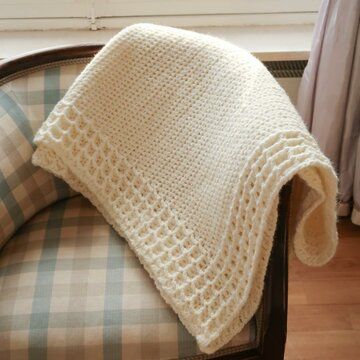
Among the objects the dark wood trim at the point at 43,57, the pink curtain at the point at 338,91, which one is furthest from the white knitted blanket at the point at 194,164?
the pink curtain at the point at 338,91

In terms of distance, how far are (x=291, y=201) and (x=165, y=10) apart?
101 cm

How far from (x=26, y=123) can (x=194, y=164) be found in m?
0.40

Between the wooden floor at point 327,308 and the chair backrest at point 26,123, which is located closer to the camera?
the chair backrest at point 26,123

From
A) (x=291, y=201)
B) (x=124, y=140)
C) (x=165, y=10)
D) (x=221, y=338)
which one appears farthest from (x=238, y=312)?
(x=165, y=10)

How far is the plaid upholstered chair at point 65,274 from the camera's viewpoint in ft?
3.13

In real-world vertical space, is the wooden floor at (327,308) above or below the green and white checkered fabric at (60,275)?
below

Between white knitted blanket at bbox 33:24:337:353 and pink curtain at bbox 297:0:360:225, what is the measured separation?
450 mm

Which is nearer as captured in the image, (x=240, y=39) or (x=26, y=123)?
(x=26, y=123)

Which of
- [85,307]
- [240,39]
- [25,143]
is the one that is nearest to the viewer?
[85,307]

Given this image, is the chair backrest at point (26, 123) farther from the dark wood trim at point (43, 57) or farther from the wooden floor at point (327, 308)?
the wooden floor at point (327, 308)

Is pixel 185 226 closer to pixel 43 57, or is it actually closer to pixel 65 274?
pixel 65 274

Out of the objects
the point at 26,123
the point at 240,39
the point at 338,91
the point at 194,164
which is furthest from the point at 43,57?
the point at 338,91

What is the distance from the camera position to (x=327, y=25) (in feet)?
4.63

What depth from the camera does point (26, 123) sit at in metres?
1.15
